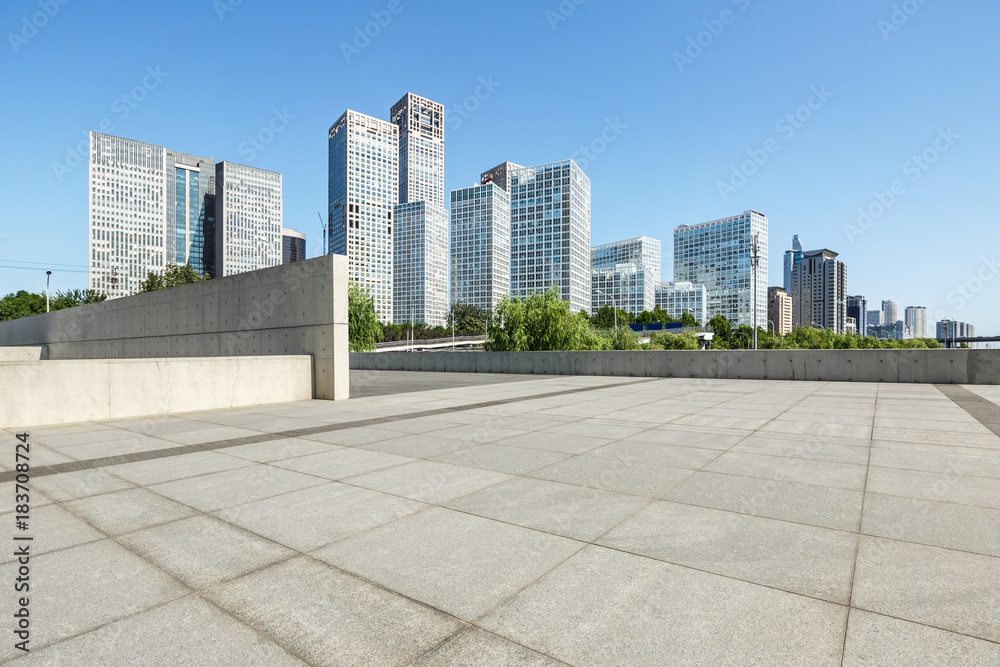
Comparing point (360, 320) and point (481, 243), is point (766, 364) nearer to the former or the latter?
point (360, 320)

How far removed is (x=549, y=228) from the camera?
16775cm

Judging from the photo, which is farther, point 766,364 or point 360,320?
point 360,320

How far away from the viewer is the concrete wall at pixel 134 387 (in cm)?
985

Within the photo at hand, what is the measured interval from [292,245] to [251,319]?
596 ft

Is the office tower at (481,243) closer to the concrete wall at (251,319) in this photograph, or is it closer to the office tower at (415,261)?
the office tower at (415,261)

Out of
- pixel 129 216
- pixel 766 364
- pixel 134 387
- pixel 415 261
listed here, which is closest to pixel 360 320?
pixel 766 364

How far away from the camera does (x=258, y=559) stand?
356 cm

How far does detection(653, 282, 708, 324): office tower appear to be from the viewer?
190 m

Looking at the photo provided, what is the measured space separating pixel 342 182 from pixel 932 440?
211577 millimetres

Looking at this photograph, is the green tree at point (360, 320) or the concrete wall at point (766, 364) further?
the green tree at point (360, 320)

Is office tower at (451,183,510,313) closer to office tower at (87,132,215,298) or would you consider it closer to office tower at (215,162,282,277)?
office tower at (215,162,282,277)

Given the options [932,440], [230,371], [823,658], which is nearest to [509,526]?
[823,658]

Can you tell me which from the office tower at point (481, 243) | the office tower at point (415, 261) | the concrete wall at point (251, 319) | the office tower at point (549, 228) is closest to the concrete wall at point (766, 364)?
the concrete wall at point (251, 319)

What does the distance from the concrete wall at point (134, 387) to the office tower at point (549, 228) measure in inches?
5877
